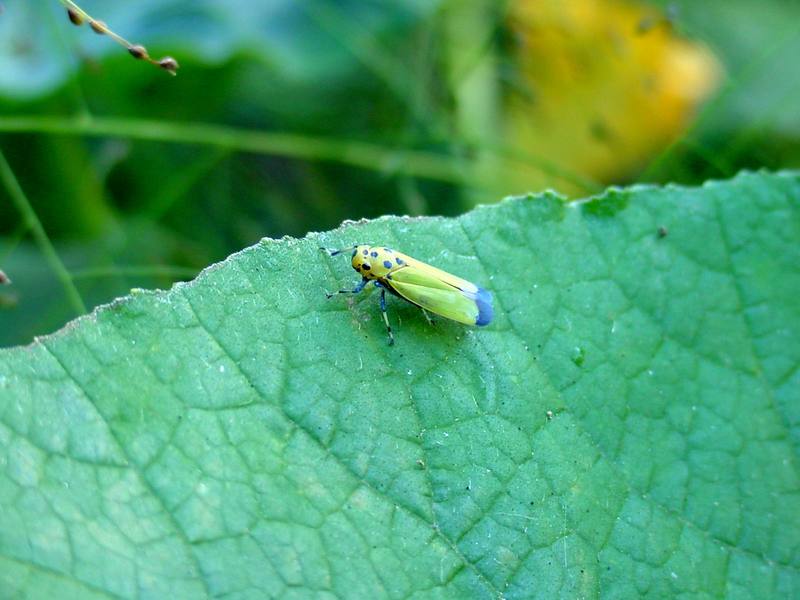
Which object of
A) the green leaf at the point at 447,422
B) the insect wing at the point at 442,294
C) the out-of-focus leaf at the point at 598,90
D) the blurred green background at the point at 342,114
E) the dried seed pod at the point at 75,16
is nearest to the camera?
the green leaf at the point at 447,422

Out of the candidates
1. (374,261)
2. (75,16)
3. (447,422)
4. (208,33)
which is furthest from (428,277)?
(208,33)

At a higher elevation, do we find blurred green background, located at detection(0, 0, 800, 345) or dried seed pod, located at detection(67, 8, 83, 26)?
blurred green background, located at detection(0, 0, 800, 345)

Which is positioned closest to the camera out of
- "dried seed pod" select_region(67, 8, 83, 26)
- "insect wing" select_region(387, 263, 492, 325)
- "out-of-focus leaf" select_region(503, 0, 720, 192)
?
"dried seed pod" select_region(67, 8, 83, 26)

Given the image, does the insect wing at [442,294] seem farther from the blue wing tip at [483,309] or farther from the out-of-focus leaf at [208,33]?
the out-of-focus leaf at [208,33]

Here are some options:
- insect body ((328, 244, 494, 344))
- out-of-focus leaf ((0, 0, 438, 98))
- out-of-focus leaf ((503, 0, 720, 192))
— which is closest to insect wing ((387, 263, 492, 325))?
insect body ((328, 244, 494, 344))

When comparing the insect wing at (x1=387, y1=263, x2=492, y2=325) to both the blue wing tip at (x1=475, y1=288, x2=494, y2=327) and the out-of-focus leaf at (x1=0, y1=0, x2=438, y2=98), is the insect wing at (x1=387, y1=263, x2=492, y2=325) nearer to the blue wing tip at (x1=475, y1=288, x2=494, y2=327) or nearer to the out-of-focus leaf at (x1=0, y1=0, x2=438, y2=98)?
the blue wing tip at (x1=475, y1=288, x2=494, y2=327)

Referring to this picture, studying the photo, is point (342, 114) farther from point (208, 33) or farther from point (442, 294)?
point (442, 294)

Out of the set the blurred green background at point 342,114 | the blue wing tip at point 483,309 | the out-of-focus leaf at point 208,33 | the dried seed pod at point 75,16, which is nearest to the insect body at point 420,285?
the blue wing tip at point 483,309
